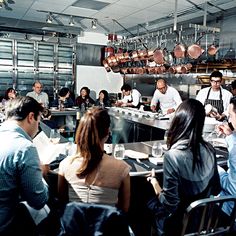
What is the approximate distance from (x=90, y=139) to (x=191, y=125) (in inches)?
25.0

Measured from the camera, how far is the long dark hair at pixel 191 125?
4.99 ft

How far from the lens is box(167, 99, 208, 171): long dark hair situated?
4.99 feet

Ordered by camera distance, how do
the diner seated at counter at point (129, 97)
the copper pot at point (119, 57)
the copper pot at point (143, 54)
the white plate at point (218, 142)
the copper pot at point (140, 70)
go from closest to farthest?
1. the white plate at point (218, 142)
2. the copper pot at point (143, 54)
3. the copper pot at point (119, 57)
4. the diner seated at counter at point (129, 97)
5. the copper pot at point (140, 70)

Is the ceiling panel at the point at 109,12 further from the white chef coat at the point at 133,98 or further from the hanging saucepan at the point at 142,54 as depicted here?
the white chef coat at the point at 133,98

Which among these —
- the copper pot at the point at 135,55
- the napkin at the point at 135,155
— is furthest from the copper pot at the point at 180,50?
the napkin at the point at 135,155

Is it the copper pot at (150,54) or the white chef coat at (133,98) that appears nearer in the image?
the copper pot at (150,54)

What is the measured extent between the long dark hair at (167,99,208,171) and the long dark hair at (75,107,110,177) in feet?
1.58

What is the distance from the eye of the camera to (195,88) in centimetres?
602

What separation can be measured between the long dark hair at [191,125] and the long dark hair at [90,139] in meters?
0.48

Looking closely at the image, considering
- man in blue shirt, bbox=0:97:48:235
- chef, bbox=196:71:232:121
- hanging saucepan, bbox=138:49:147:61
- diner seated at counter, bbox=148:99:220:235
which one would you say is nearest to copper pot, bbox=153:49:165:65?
hanging saucepan, bbox=138:49:147:61

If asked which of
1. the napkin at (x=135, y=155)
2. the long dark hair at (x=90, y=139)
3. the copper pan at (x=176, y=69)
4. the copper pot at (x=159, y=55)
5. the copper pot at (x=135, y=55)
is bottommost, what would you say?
the napkin at (x=135, y=155)

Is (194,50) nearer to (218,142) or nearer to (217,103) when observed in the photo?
(217,103)

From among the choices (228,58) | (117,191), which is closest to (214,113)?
(228,58)

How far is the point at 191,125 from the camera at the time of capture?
5.08ft
